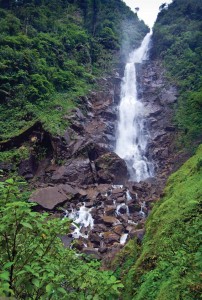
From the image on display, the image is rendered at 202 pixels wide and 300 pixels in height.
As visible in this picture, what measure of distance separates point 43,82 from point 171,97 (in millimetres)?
16081

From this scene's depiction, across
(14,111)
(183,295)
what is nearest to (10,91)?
(14,111)

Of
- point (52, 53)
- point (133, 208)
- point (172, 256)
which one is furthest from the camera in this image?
point (52, 53)

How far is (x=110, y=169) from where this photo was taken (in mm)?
23078

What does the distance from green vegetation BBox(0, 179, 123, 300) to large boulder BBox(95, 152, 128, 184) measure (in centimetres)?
1919

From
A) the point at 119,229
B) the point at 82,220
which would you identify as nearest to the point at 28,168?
the point at 82,220

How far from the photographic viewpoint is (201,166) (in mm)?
9539

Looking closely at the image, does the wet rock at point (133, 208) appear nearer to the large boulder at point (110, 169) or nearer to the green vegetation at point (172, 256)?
the large boulder at point (110, 169)

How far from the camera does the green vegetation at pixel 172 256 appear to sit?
4699 mm

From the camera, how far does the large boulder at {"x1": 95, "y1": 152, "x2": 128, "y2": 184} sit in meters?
22.7

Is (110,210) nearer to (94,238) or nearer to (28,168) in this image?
(94,238)

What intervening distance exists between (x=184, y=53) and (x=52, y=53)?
20.2 m

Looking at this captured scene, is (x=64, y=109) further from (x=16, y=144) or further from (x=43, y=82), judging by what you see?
(x=16, y=144)

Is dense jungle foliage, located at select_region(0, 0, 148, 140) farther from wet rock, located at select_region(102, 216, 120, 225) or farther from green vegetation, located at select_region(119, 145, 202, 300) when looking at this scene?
green vegetation, located at select_region(119, 145, 202, 300)

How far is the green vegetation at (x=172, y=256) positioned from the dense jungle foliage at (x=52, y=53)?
712 inches
